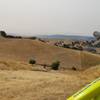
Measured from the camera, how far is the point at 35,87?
41.2 feet

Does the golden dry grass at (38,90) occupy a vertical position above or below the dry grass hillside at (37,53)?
above

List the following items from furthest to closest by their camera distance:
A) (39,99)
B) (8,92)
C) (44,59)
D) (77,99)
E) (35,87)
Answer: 1. (44,59)
2. (35,87)
3. (8,92)
4. (39,99)
5. (77,99)

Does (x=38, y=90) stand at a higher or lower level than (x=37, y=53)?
higher

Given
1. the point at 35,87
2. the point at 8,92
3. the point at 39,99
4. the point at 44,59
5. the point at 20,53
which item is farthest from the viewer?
the point at 20,53

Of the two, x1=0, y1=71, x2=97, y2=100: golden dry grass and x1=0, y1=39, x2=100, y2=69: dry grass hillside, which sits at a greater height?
x1=0, y1=71, x2=97, y2=100: golden dry grass

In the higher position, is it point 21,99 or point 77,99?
point 77,99

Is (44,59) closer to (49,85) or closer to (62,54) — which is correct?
(62,54)

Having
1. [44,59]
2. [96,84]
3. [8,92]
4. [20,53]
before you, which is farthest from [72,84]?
[20,53]

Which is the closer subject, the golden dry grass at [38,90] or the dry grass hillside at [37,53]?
the golden dry grass at [38,90]

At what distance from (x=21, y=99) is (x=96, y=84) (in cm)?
711

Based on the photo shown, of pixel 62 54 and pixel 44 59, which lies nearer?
pixel 44 59

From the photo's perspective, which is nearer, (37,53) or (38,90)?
(38,90)

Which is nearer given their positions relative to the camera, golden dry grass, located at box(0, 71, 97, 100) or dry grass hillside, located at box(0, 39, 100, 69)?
golden dry grass, located at box(0, 71, 97, 100)

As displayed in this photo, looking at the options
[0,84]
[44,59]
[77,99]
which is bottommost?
[44,59]
